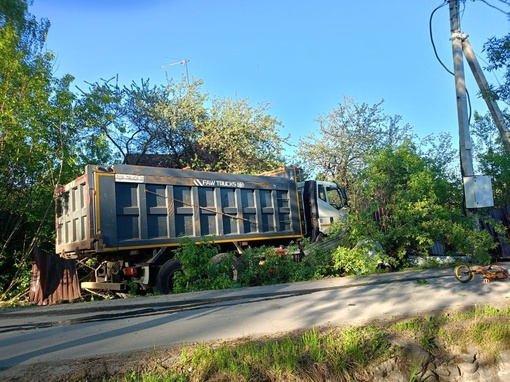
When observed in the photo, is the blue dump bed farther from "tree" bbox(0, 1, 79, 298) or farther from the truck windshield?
the truck windshield

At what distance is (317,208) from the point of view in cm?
1442

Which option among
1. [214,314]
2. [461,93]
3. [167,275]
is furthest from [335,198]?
[214,314]

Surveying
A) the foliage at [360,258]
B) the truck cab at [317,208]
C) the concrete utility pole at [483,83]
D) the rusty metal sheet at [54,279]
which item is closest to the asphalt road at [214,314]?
the foliage at [360,258]

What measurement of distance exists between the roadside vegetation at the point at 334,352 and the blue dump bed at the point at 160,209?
594cm

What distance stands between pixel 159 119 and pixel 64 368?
1895cm

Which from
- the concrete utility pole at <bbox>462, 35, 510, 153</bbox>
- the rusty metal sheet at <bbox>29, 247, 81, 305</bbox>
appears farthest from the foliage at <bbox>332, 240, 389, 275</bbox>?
the rusty metal sheet at <bbox>29, 247, 81, 305</bbox>

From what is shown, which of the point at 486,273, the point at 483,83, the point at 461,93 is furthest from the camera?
the point at 461,93

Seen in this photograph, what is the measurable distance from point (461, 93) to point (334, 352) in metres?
10.5

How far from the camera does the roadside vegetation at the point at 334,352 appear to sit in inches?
150

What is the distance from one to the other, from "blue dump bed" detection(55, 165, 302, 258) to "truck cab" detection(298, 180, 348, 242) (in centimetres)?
120

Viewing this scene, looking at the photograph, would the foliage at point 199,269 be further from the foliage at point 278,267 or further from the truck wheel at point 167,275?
the foliage at point 278,267

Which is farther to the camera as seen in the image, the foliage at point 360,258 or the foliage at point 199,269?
the foliage at point 360,258

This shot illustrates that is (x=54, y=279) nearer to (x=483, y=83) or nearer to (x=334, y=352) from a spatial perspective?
(x=334, y=352)

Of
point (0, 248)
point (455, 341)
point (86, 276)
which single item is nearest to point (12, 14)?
point (0, 248)
